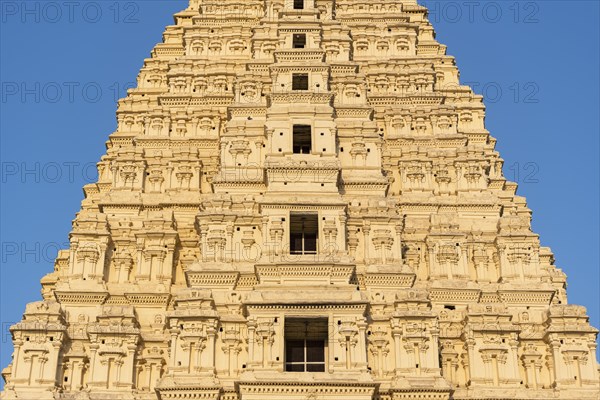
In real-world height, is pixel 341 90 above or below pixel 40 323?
above

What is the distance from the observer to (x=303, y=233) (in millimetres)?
39562

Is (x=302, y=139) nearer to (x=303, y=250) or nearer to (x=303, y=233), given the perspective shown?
(x=303, y=233)

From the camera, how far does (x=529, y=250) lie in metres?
40.4

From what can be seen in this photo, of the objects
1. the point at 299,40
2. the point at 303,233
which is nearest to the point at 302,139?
the point at 303,233

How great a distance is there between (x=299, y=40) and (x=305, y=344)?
15256mm

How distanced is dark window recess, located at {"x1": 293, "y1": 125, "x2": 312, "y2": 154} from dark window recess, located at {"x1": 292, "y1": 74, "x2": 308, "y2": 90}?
2.92 m

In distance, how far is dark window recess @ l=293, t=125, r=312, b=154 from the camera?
138ft

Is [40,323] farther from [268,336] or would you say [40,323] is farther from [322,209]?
[322,209]

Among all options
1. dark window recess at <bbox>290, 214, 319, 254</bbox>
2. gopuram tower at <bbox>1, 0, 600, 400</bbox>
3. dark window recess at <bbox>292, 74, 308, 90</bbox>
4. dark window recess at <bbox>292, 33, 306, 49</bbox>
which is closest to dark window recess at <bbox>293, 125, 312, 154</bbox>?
gopuram tower at <bbox>1, 0, 600, 400</bbox>

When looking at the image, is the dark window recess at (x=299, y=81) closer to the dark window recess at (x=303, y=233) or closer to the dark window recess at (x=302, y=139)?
the dark window recess at (x=302, y=139)

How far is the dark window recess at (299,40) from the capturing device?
152ft

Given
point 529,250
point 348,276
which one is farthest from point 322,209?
point 529,250

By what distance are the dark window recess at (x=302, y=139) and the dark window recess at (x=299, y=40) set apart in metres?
5.63

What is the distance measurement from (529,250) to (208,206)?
39.2ft
